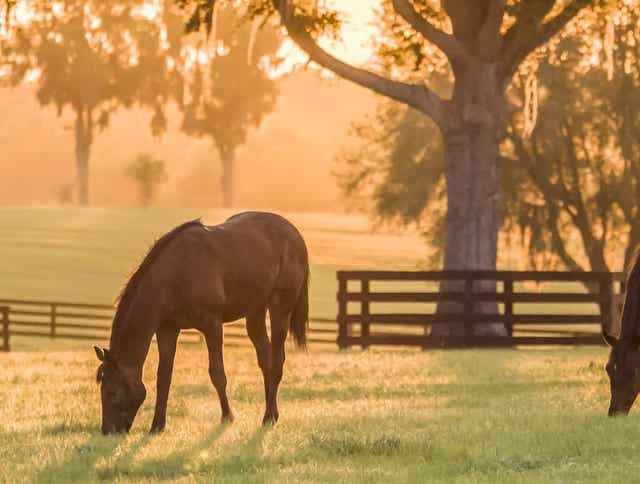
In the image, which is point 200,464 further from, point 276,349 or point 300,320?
point 300,320

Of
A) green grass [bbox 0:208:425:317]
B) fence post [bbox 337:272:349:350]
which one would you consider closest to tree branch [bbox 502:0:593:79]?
fence post [bbox 337:272:349:350]

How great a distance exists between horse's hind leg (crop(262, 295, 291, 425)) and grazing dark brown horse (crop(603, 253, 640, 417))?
298cm

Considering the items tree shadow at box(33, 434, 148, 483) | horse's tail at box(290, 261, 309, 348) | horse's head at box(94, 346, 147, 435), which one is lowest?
tree shadow at box(33, 434, 148, 483)

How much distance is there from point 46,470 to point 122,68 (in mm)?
74553

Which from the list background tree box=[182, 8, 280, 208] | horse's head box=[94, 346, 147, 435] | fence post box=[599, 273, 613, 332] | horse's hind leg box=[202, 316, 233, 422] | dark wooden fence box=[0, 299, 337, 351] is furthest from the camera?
background tree box=[182, 8, 280, 208]

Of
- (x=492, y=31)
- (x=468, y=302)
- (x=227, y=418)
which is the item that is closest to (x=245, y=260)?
(x=227, y=418)

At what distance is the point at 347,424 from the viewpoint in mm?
11625

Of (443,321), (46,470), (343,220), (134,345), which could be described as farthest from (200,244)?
(343,220)

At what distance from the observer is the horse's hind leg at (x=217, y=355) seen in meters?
11.4

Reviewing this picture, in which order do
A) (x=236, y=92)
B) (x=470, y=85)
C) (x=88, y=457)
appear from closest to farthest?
(x=88, y=457) < (x=470, y=85) < (x=236, y=92)

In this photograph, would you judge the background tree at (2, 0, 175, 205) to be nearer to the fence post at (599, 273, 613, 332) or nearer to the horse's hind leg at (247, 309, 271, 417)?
the fence post at (599, 273, 613, 332)

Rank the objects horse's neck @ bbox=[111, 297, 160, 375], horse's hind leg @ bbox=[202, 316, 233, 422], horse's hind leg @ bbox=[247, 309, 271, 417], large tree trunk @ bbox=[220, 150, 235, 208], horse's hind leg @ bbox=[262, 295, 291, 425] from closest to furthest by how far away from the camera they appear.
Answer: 1. horse's neck @ bbox=[111, 297, 160, 375]
2. horse's hind leg @ bbox=[202, 316, 233, 422]
3. horse's hind leg @ bbox=[262, 295, 291, 425]
4. horse's hind leg @ bbox=[247, 309, 271, 417]
5. large tree trunk @ bbox=[220, 150, 235, 208]

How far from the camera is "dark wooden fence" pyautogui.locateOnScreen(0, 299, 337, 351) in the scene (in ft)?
100

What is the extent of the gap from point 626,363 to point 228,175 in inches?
3418
